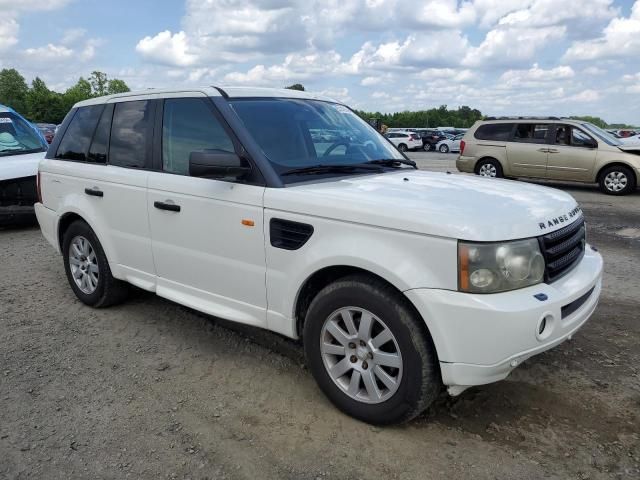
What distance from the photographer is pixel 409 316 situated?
274 cm

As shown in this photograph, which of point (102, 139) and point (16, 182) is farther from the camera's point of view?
point (16, 182)

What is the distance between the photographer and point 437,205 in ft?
9.24

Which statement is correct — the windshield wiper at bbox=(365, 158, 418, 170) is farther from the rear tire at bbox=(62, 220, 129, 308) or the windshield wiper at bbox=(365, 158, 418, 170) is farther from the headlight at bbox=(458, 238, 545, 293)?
the rear tire at bbox=(62, 220, 129, 308)

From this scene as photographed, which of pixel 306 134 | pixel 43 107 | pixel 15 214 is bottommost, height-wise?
pixel 15 214

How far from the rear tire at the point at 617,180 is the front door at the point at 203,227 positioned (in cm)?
1139

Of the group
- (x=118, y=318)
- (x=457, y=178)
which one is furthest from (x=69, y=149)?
(x=457, y=178)

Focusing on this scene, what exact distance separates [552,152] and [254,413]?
1185 centimetres

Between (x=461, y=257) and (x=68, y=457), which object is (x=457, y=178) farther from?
(x=68, y=457)

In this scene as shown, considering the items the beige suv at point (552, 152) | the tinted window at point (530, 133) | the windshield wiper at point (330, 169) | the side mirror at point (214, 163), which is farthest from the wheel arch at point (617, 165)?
the side mirror at point (214, 163)

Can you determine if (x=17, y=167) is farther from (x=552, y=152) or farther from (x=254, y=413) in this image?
(x=552, y=152)

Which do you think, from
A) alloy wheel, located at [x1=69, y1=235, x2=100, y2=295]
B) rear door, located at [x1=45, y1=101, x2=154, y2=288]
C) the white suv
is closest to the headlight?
the white suv

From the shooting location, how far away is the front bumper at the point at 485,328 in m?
2.55

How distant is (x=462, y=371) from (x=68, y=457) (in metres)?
2.10

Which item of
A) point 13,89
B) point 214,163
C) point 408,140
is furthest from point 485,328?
Result: point 13,89
